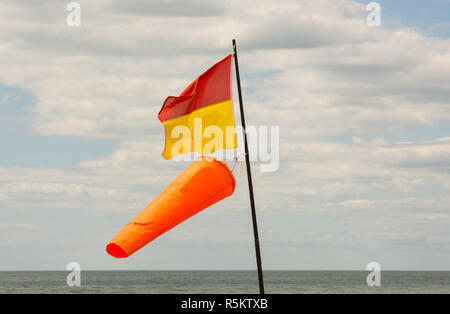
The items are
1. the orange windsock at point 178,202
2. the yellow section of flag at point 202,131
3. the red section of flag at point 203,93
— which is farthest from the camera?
the red section of flag at point 203,93

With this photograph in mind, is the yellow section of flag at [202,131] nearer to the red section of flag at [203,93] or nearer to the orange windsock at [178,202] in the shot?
the red section of flag at [203,93]

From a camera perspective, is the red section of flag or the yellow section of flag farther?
the red section of flag

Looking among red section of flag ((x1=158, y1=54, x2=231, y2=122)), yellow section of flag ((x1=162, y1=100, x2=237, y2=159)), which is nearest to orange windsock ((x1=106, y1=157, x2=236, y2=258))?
yellow section of flag ((x1=162, y1=100, x2=237, y2=159))

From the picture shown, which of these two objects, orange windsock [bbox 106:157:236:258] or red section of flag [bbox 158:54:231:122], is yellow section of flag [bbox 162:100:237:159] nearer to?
red section of flag [bbox 158:54:231:122]

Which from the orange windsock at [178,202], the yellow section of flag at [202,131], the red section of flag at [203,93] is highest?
the red section of flag at [203,93]

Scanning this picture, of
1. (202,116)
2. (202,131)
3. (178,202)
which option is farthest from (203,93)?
(178,202)

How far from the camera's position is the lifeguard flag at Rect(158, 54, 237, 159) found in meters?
13.7

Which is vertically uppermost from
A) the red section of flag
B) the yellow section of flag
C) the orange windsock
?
the red section of flag

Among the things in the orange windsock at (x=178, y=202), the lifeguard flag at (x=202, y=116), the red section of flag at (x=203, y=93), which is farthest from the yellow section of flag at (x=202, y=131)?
the orange windsock at (x=178, y=202)

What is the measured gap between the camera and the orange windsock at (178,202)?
1205cm

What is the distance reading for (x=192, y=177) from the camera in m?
12.9

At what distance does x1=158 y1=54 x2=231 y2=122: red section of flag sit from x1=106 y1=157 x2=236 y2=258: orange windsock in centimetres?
132

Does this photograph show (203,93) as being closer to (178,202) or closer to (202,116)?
(202,116)
